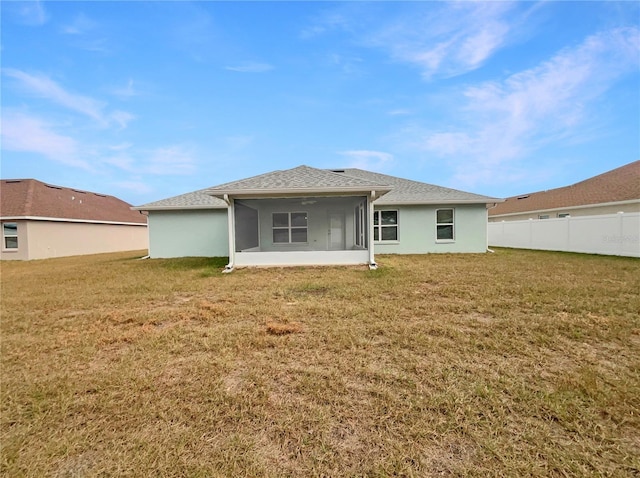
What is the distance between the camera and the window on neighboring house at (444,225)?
14.1m

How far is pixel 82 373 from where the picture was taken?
3.24 metres

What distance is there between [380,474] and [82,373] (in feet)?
11.0

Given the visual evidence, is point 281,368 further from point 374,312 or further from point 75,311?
point 75,311

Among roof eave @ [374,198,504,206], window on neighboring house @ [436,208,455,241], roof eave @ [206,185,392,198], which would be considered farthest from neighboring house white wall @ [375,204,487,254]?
roof eave @ [206,185,392,198]

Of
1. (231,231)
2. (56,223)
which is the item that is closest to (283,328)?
(231,231)

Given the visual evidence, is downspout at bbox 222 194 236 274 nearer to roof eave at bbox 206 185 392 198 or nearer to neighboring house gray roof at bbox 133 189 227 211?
roof eave at bbox 206 185 392 198

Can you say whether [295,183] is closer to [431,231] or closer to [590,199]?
[431,231]

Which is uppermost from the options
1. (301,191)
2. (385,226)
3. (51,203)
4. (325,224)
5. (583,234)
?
(51,203)

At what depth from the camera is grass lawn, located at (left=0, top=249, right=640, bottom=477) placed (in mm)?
2008

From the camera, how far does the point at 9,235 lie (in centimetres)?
1700

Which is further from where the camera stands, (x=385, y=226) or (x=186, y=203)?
(x=186, y=203)

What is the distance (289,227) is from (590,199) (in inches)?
694

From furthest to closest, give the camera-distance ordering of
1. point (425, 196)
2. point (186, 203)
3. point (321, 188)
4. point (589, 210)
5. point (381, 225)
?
point (589, 210)
point (186, 203)
point (381, 225)
point (425, 196)
point (321, 188)

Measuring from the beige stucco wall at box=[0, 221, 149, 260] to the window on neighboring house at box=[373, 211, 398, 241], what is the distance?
19.7 meters
